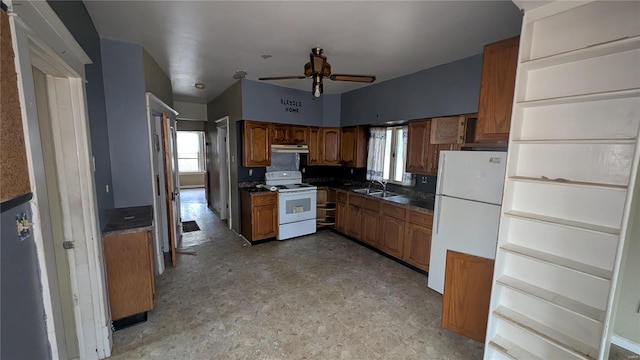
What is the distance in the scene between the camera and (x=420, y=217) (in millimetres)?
3279

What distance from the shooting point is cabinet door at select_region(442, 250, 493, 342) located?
1.97 metres

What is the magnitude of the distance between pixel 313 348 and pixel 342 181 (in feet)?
11.8

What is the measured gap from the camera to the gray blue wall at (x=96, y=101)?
183 cm

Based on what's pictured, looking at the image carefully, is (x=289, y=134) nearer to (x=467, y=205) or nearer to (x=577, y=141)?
(x=467, y=205)

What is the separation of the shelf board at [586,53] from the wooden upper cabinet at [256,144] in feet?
11.5

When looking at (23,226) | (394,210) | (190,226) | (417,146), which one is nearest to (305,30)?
(417,146)

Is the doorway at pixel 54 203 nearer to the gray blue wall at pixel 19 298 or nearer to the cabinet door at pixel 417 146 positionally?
the gray blue wall at pixel 19 298

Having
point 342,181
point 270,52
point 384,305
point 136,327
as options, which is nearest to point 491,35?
point 270,52

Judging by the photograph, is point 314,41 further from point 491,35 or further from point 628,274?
point 628,274

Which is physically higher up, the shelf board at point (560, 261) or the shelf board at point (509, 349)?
the shelf board at point (560, 261)

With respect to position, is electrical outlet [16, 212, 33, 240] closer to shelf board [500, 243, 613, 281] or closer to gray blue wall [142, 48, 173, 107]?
gray blue wall [142, 48, 173, 107]

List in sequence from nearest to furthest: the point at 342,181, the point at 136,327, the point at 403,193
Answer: the point at 136,327
the point at 403,193
the point at 342,181

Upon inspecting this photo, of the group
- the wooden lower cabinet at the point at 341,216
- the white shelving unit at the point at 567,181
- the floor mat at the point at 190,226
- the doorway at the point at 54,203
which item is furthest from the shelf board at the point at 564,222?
the floor mat at the point at 190,226

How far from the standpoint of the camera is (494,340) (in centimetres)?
176
